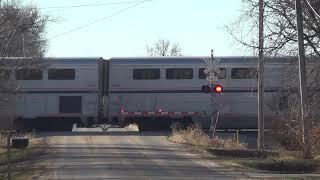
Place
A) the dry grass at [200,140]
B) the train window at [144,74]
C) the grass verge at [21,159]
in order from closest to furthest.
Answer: the grass verge at [21,159], the dry grass at [200,140], the train window at [144,74]

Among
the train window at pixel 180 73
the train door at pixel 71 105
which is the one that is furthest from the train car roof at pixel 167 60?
the train door at pixel 71 105

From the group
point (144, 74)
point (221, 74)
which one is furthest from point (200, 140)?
point (144, 74)

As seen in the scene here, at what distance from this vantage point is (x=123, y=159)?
2311 centimetres

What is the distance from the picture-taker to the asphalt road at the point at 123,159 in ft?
60.2

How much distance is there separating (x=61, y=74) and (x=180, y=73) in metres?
6.83

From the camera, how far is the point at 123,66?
123 feet

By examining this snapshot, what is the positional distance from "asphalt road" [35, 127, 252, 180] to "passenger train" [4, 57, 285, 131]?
216cm

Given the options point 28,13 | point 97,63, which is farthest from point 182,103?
point 28,13

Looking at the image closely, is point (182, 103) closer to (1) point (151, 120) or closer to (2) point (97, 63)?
(1) point (151, 120)

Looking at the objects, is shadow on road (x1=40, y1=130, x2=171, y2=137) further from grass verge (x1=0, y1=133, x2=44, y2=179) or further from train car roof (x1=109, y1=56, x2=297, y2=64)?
grass verge (x1=0, y1=133, x2=44, y2=179)

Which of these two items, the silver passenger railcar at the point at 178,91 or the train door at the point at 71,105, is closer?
the silver passenger railcar at the point at 178,91

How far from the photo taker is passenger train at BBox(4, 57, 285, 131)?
3716cm

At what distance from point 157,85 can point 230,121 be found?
460 cm

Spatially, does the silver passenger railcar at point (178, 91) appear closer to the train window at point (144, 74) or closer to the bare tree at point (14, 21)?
the train window at point (144, 74)
